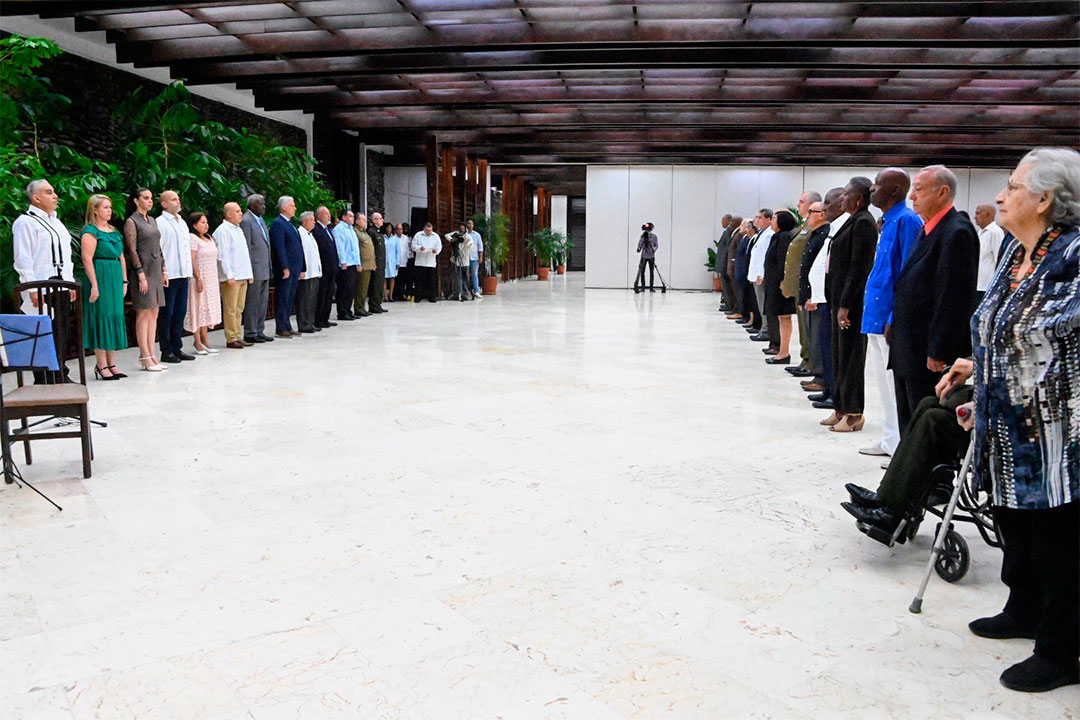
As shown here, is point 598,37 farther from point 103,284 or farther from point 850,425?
point 850,425

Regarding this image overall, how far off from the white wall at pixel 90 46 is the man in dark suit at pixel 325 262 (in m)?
2.83

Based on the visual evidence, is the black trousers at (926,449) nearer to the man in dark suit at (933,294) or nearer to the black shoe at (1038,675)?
the man in dark suit at (933,294)

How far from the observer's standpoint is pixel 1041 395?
87.7 inches

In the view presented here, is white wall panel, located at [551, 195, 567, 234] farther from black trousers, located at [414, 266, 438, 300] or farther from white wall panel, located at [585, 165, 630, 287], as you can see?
black trousers, located at [414, 266, 438, 300]

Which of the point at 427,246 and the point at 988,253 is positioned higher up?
the point at 427,246

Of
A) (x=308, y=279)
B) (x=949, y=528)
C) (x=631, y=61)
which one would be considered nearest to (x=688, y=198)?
(x=631, y=61)

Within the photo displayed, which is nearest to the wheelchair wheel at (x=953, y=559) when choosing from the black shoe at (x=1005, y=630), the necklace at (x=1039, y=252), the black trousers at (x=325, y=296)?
the black shoe at (x=1005, y=630)

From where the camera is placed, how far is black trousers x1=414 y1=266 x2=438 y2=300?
58.4ft

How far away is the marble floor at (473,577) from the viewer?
2.26 meters

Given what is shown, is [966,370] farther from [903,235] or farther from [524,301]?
[524,301]

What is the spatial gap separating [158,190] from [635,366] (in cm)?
581

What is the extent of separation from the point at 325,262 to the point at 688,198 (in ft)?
45.0

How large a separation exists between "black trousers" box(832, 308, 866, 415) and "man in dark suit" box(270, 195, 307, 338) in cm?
682

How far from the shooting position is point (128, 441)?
505cm
